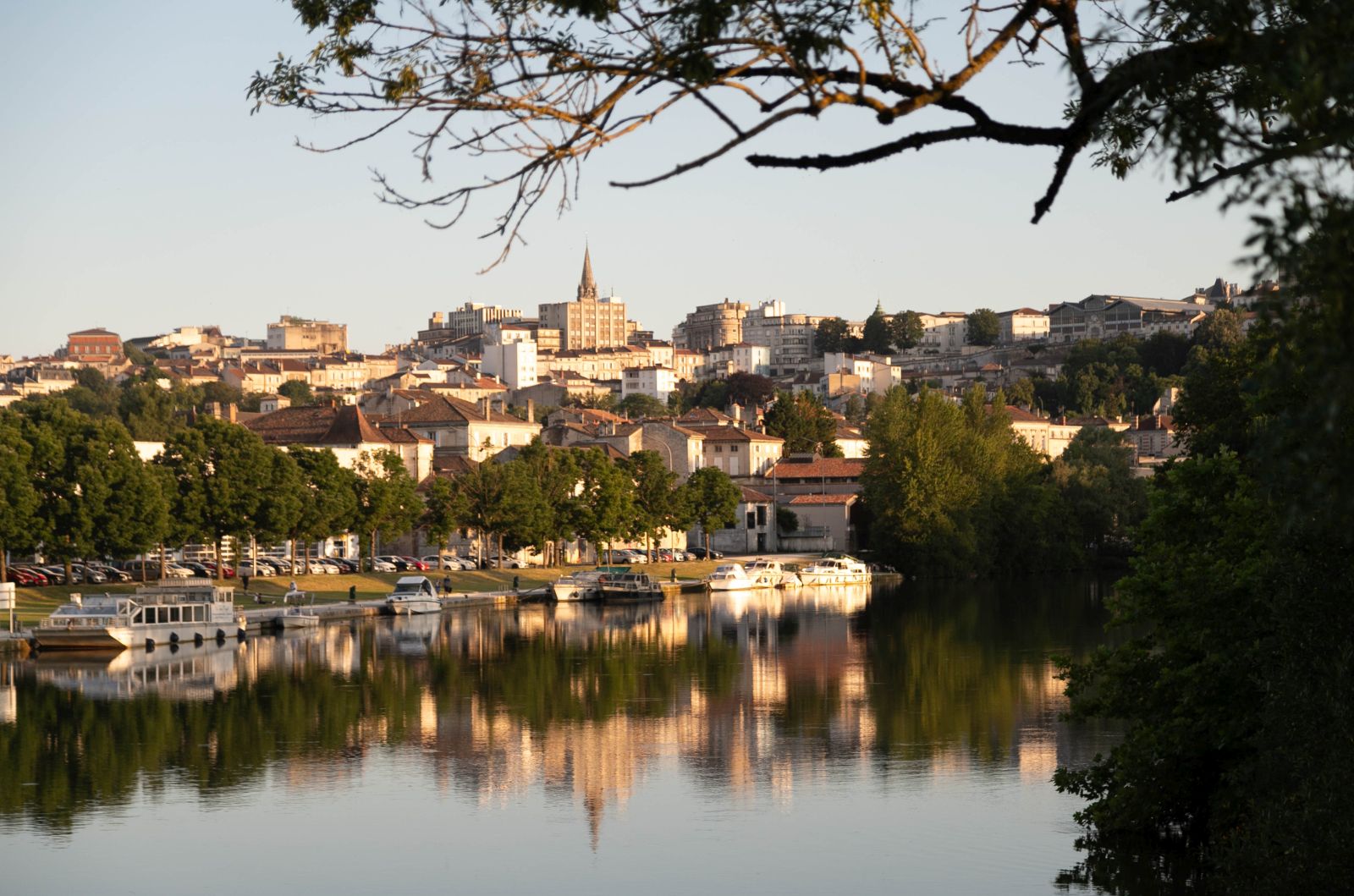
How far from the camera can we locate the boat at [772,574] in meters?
92.1

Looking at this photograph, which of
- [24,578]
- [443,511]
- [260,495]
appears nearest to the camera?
[24,578]

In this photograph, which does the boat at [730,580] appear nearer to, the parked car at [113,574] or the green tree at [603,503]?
the green tree at [603,503]

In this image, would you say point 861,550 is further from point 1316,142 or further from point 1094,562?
point 1316,142

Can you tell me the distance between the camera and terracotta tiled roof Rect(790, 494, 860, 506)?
382ft

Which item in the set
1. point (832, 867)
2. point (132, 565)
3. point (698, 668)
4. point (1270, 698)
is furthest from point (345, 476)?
point (1270, 698)

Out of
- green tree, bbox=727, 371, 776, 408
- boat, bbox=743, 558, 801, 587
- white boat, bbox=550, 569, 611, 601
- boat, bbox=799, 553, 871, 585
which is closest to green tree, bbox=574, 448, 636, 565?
boat, bbox=743, 558, 801, 587

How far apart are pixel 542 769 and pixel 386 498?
51.8 metres

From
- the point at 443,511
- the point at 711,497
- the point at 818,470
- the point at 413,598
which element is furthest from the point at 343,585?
the point at 818,470

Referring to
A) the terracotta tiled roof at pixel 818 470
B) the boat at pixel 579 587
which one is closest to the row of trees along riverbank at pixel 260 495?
the boat at pixel 579 587

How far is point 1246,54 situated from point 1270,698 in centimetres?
1046

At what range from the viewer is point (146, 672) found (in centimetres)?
4794

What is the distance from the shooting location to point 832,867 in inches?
932

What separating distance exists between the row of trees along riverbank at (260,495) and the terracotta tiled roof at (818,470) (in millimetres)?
25946

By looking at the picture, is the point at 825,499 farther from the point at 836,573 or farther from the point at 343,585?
the point at 343,585
